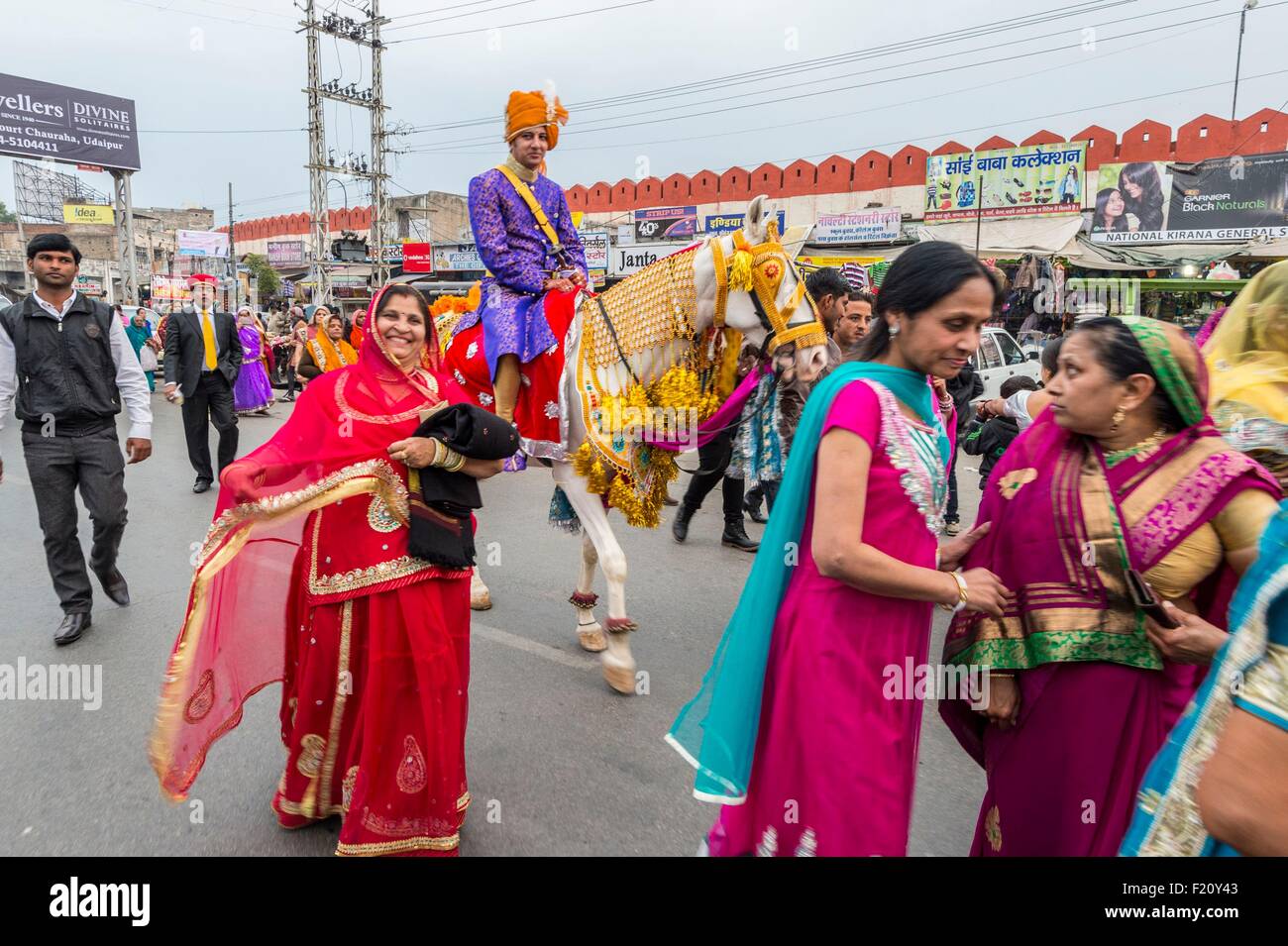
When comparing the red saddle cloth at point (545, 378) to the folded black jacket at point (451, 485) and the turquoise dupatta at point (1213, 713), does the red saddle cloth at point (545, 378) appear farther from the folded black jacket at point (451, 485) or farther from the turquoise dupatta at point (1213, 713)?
the turquoise dupatta at point (1213, 713)

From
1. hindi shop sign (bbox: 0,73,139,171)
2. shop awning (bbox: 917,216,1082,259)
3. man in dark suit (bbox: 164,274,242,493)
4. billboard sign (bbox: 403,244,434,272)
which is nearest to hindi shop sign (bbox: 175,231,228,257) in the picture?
hindi shop sign (bbox: 0,73,139,171)

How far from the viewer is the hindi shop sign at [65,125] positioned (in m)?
24.5

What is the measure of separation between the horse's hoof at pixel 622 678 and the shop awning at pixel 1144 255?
15354 mm

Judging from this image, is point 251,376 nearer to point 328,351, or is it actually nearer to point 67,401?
point 328,351

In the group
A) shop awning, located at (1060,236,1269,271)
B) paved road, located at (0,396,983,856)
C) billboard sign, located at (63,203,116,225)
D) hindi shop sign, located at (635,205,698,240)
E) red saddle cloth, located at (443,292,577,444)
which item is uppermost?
billboard sign, located at (63,203,116,225)

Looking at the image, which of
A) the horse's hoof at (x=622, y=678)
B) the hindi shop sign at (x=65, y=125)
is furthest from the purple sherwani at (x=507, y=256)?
the hindi shop sign at (x=65, y=125)

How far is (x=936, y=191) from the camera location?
20312mm

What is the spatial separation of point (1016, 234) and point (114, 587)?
58.0ft

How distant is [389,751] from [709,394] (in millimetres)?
2200

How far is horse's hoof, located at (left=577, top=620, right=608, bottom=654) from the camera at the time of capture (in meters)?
4.42

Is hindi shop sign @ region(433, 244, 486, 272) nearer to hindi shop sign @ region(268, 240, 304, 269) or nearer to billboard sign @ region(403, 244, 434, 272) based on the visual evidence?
billboard sign @ region(403, 244, 434, 272)

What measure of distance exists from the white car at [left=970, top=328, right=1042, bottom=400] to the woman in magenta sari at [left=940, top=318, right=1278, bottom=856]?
437 inches
